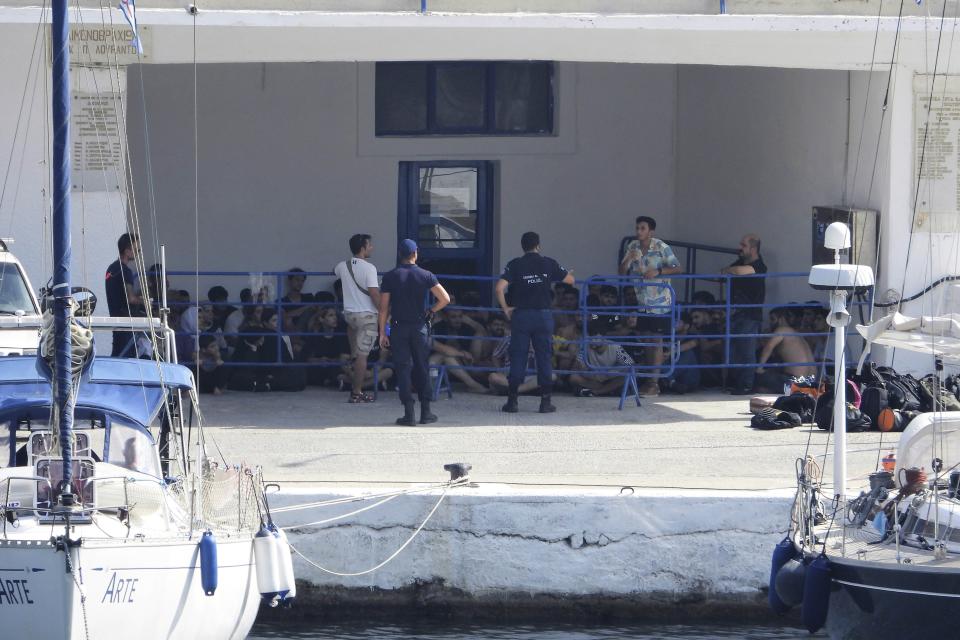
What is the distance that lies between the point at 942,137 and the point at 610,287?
3.55m

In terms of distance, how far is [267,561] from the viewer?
10086 mm

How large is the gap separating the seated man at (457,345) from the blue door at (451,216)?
2.78 meters

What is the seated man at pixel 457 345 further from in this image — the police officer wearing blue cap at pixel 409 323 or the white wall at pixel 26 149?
the white wall at pixel 26 149

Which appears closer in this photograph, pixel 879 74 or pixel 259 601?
pixel 259 601

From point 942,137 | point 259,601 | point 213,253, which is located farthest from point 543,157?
point 259,601

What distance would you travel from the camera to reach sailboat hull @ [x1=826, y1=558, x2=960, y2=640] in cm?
952

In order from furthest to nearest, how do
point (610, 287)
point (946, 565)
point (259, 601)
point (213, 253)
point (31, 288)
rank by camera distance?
1. point (213, 253)
2. point (610, 287)
3. point (31, 288)
4. point (259, 601)
5. point (946, 565)

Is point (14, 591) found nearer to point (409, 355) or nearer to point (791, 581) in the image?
point (791, 581)

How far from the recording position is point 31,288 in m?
13.6

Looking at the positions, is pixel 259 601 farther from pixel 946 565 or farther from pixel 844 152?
pixel 844 152

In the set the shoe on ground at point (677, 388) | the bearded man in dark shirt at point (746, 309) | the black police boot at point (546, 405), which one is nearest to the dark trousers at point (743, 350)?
the bearded man in dark shirt at point (746, 309)

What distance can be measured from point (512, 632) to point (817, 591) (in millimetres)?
2442

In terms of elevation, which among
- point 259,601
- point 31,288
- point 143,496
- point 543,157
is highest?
point 543,157

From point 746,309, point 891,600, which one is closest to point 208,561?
point 891,600
